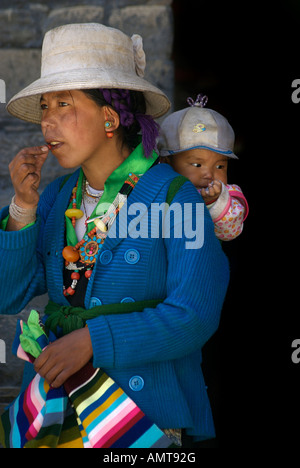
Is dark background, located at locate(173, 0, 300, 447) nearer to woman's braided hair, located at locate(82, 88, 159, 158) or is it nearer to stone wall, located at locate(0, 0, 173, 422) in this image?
stone wall, located at locate(0, 0, 173, 422)

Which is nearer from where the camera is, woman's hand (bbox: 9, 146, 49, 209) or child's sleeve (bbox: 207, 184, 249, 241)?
woman's hand (bbox: 9, 146, 49, 209)

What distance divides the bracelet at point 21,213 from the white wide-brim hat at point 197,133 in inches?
Answer: 26.2

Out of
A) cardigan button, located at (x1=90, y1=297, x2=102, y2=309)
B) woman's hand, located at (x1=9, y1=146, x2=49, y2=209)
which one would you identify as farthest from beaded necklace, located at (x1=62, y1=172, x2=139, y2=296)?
woman's hand, located at (x1=9, y1=146, x2=49, y2=209)

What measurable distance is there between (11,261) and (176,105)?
4.72 feet

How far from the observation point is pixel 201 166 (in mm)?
2430

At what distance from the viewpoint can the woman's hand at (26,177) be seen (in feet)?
6.81

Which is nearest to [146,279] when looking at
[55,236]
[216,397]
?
[55,236]

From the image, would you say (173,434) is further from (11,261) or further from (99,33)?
(99,33)

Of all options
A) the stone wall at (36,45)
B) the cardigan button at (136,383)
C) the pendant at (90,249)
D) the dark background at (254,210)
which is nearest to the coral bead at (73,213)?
the pendant at (90,249)

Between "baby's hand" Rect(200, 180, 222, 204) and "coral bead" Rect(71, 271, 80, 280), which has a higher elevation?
"baby's hand" Rect(200, 180, 222, 204)

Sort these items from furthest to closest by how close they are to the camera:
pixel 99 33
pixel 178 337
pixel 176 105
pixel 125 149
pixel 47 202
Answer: pixel 176 105 < pixel 47 202 < pixel 125 149 < pixel 99 33 < pixel 178 337

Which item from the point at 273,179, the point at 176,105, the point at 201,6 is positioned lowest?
the point at 273,179

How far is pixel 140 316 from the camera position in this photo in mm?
1882

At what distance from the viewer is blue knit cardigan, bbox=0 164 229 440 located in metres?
1.85
